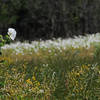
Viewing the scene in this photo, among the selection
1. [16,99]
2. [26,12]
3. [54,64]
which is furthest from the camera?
[26,12]

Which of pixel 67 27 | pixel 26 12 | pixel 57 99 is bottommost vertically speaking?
pixel 57 99

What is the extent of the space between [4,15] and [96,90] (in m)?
16.1

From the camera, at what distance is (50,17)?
1705cm

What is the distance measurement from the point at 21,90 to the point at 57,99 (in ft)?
1.98

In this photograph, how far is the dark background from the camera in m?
17.0

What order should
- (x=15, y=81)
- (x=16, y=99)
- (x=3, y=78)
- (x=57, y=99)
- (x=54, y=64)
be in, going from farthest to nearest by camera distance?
(x=54, y=64), (x=3, y=78), (x=15, y=81), (x=57, y=99), (x=16, y=99)

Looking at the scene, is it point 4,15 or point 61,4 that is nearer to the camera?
point 61,4

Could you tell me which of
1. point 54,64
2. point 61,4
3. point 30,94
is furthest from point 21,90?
point 61,4

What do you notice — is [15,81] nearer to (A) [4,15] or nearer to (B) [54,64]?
(B) [54,64]

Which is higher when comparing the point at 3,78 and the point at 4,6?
the point at 4,6

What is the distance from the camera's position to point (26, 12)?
60.7 ft

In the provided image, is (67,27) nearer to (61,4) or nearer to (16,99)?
(61,4)

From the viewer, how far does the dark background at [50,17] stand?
17.0 meters

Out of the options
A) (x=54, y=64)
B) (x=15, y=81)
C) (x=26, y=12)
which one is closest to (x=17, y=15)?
(x=26, y=12)
